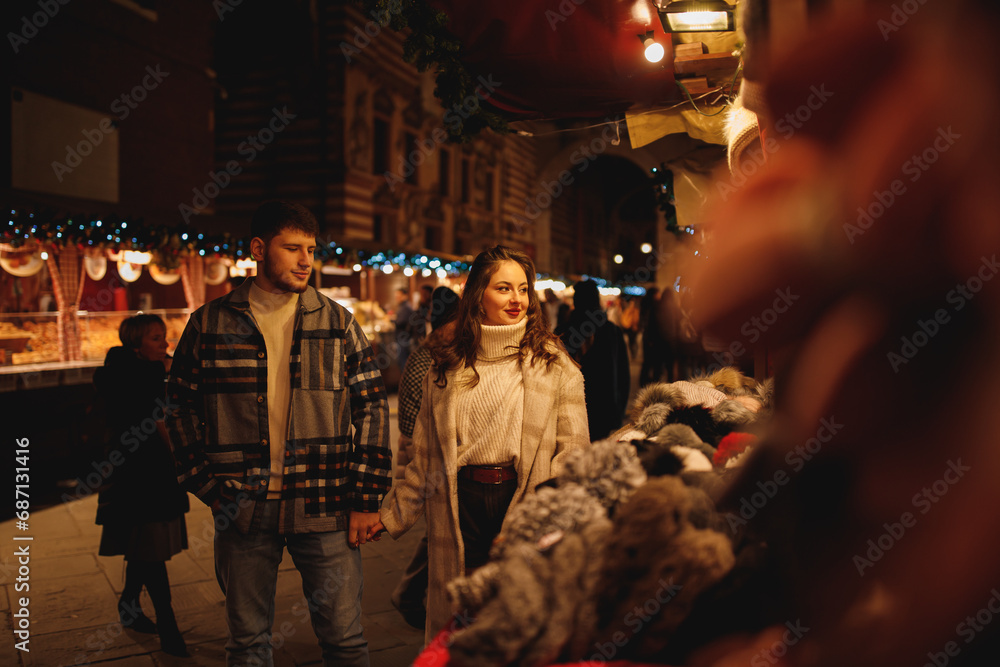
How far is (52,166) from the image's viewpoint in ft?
40.5

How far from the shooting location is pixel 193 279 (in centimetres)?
1069

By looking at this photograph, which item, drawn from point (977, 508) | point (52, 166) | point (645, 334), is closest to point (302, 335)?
point (977, 508)

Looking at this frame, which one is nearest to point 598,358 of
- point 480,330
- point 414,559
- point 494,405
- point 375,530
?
point 414,559

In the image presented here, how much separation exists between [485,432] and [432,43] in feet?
5.26

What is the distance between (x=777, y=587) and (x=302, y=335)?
2.10m

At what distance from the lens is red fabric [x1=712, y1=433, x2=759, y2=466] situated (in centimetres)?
137

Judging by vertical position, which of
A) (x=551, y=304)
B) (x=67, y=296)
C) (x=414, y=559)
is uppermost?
(x=551, y=304)

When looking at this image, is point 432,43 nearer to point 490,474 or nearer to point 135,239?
point 490,474

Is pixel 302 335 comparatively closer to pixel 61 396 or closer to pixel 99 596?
pixel 99 596

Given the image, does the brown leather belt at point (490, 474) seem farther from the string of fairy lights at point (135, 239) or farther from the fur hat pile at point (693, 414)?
the string of fairy lights at point (135, 239)

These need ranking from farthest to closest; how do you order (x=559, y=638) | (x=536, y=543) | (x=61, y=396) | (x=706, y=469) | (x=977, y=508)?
1. (x=61, y=396)
2. (x=706, y=469)
3. (x=536, y=543)
4. (x=559, y=638)
5. (x=977, y=508)

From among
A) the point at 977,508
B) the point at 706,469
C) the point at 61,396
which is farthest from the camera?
the point at 61,396

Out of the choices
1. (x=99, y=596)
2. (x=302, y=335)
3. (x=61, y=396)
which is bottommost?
(x=99, y=596)

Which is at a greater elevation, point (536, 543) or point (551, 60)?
point (551, 60)
